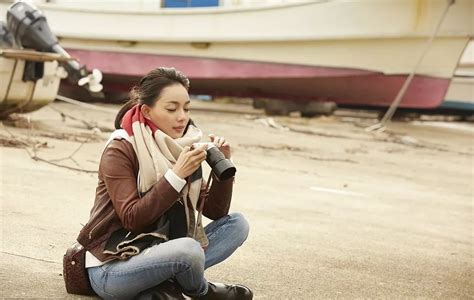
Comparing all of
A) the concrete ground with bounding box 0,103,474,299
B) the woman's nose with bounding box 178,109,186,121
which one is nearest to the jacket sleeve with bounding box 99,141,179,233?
the woman's nose with bounding box 178,109,186,121

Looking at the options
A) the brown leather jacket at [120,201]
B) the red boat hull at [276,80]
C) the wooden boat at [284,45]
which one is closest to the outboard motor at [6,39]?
the wooden boat at [284,45]

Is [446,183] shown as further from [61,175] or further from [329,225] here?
[61,175]

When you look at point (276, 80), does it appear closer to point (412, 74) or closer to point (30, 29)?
point (412, 74)

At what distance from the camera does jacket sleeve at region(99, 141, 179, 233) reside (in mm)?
2408

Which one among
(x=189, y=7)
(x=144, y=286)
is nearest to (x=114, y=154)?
(x=144, y=286)

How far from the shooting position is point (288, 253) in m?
4.02

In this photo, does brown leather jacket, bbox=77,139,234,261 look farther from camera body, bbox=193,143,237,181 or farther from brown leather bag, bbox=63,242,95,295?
camera body, bbox=193,143,237,181

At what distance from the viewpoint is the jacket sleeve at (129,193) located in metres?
2.41

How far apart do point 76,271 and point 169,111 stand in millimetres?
703

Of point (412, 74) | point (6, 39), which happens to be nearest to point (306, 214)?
point (6, 39)

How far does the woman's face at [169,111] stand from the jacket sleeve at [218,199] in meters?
0.30

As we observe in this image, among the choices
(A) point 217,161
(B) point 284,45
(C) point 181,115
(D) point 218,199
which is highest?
(C) point 181,115

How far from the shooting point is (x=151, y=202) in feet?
7.89

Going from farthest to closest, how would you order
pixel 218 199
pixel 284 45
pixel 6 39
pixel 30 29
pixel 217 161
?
pixel 284 45 < pixel 6 39 < pixel 30 29 < pixel 218 199 < pixel 217 161
